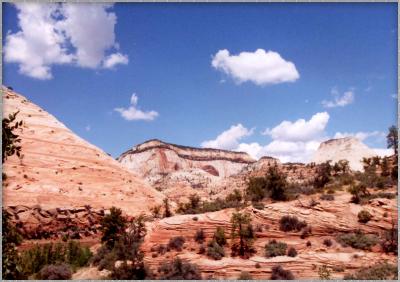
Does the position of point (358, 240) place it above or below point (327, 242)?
above

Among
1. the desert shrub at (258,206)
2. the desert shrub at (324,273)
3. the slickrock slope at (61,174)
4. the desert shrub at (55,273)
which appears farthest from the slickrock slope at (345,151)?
the desert shrub at (55,273)

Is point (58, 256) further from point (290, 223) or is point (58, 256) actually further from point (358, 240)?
point (358, 240)

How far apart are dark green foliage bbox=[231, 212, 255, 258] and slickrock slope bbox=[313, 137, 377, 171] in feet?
174

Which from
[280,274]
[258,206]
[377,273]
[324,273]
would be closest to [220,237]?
[258,206]

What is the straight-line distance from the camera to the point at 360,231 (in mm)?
21938

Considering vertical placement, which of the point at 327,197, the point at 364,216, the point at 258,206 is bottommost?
the point at 364,216

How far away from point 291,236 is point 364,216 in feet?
13.1

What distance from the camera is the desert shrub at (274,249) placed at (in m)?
20.7

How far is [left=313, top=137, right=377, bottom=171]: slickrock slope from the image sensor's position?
75050 millimetres

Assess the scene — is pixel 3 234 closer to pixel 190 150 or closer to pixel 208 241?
pixel 208 241

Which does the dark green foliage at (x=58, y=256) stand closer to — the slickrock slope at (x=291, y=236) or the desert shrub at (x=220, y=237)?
the slickrock slope at (x=291, y=236)

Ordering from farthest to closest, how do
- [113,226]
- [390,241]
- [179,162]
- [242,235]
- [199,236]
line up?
1. [179,162]
2. [113,226]
3. [199,236]
4. [242,235]
5. [390,241]

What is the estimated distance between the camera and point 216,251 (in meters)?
21.4

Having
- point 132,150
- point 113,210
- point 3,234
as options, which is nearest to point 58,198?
point 113,210
